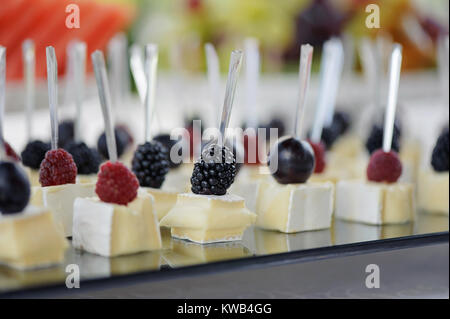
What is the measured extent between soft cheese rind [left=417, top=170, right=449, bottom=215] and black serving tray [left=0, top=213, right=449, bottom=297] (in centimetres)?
14

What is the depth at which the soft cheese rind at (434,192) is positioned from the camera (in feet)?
6.49

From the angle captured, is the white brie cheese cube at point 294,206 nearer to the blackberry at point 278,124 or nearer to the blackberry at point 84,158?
the blackberry at point 84,158

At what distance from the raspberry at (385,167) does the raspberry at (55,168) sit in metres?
0.78

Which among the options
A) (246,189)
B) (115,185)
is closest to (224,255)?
(115,185)

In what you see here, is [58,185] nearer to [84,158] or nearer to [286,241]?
[84,158]

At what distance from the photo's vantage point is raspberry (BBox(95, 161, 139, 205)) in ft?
4.79

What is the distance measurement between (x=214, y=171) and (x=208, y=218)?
0.34 ft

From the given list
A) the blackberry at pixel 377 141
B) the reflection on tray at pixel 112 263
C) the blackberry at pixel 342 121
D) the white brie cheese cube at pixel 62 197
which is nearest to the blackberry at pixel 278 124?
the blackberry at pixel 342 121

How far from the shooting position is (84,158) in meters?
1.83

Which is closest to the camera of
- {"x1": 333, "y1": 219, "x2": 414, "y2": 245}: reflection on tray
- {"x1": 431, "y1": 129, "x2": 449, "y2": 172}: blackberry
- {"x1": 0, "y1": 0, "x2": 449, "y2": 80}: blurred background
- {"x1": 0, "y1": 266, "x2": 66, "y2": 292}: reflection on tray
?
{"x1": 0, "y1": 266, "x2": 66, "y2": 292}: reflection on tray

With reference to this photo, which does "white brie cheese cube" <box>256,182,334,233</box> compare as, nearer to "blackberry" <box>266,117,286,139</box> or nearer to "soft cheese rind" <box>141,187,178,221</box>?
"soft cheese rind" <box>141,187,178,221</box>

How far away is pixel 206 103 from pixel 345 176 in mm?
2333

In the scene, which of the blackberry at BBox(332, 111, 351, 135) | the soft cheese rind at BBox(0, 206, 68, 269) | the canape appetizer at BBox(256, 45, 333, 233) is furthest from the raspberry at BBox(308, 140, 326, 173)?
the soft cheese rind at BBox(0, 206, 68, 269)

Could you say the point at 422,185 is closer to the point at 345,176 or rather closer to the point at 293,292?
the point at 345,176
